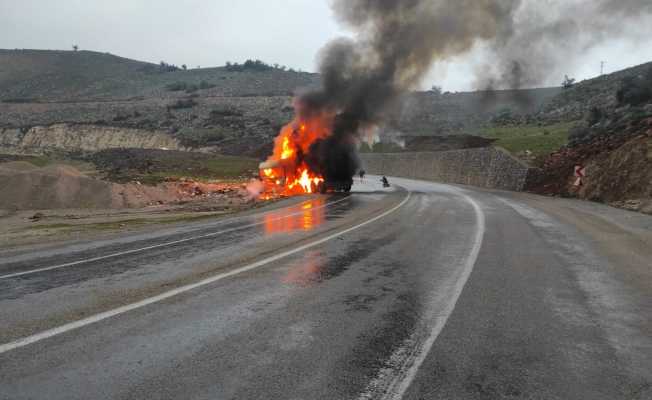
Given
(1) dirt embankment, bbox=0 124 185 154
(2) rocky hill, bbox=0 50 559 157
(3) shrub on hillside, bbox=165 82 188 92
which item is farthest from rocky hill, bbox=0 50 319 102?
(1) dirt embankment, bbox=0 124 185 154

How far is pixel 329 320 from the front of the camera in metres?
5.80

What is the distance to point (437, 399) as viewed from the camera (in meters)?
3.86

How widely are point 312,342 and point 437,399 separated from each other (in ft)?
5.02

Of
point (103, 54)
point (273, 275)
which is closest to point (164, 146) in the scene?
point (273, 275)

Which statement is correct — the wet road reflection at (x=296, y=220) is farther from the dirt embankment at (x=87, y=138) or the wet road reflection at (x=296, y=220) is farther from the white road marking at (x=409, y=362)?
the dirt embankment at (x=87, y=138)

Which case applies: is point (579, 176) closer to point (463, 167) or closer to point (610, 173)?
point (610, 173)

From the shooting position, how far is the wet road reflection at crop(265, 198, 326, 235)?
14.1 m

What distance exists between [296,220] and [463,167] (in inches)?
1253

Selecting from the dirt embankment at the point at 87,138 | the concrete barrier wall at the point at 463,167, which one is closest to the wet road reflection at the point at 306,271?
the concrete barrier wall at the point at 463,167

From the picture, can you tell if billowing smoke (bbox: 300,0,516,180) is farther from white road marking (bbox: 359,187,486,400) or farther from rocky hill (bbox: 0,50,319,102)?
rocky hill (bbox: 0,50,319,102)

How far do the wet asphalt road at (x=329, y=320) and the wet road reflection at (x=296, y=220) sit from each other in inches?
92.5

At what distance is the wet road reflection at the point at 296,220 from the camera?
46.1 ft

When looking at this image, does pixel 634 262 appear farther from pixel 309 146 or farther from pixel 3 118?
pixel 3 118

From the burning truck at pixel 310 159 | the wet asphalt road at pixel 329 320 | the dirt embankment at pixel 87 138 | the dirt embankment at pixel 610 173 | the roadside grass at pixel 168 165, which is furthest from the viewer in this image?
the dirt embankment at pixel 87 138
